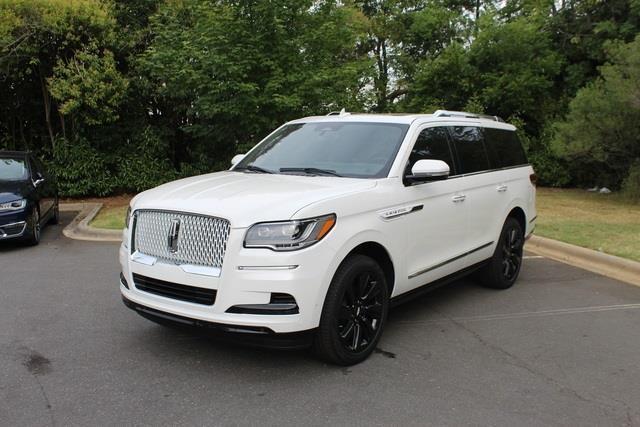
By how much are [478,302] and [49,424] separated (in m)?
4.11

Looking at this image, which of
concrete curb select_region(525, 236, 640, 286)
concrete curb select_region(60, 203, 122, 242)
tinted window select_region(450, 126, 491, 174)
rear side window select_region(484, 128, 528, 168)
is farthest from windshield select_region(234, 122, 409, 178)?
concrete curb select_region(60, 203, 122, 242)

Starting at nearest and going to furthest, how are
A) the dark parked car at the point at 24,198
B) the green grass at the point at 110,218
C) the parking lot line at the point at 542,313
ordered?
the parking lot line at the point at 542,313 → the dark parked car at the point at 24,198 → the green grass at the point at 110,218

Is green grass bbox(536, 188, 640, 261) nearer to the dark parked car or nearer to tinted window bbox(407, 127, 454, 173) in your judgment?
tinted window bbox(407, 127, 454, 173)

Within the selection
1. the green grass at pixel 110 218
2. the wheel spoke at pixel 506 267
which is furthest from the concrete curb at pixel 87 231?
the wheel spoke at pixel 506 267

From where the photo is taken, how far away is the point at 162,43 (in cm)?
1305

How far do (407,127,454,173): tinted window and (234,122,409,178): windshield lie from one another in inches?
6.7

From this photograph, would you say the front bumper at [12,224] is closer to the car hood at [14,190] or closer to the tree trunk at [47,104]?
the car hood at [14,190]

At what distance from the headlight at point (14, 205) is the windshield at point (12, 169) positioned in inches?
36.6

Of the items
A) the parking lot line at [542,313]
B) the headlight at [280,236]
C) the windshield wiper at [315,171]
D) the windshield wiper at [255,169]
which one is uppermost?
the windshield wiper at [255,169]

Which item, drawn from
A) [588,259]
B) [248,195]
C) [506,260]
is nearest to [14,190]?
[248,195]

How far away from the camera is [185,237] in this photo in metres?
3.96

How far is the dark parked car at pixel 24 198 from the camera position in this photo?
28.1ft

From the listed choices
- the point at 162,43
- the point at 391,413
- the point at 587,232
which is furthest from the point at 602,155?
the point at 391,413

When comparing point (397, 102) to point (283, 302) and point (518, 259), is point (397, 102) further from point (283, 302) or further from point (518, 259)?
point (283, 302)
